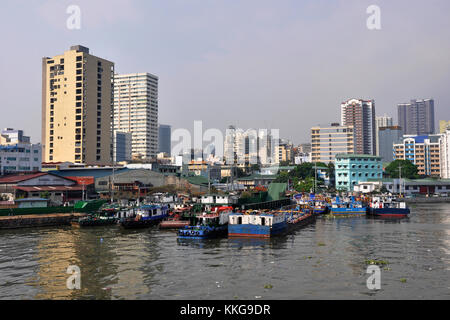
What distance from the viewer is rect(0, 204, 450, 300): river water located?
76.5 feet

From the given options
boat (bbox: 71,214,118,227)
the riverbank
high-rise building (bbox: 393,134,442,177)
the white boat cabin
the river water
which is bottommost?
the riverbank

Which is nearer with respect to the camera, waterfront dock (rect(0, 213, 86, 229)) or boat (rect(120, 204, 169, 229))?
boat (rect(120, 204, 169, 229))

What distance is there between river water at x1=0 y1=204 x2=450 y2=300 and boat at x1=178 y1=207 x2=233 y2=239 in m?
1.04

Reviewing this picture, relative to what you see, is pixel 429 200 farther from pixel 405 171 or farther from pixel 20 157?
pixel 20 157

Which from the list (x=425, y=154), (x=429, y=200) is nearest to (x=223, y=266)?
(x=429, y=200)

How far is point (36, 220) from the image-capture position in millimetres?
55812

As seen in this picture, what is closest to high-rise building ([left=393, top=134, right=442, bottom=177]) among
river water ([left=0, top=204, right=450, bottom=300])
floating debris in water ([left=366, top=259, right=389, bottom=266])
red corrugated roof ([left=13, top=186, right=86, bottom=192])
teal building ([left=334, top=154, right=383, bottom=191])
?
teal building ([left=334, top=154, right=383, bottom=191])

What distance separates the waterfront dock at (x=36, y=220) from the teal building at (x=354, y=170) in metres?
95.3

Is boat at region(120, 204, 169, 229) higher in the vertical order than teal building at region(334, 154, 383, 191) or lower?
lower

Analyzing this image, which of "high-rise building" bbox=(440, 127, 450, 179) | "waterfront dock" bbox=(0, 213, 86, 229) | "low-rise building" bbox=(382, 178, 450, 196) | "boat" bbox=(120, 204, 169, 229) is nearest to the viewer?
"boat" bbox=(120, 204, 169, 229)

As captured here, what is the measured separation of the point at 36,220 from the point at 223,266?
123 feet

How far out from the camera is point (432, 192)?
420 feet

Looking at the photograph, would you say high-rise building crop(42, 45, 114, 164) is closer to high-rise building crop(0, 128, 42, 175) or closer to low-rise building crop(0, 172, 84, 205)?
high-rise building crop(0, 128, 42, 175)
